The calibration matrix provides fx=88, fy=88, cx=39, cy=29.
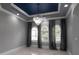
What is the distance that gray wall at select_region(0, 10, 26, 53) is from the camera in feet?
14.7

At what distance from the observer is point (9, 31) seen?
5.09 meters

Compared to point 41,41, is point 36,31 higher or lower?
higher

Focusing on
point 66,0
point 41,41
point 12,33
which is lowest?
point 41,41

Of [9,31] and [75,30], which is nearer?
[75,30]

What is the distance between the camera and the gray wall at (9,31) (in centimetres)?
448

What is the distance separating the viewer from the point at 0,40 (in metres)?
4.29

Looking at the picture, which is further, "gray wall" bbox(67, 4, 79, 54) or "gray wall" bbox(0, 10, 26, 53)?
"gray wall" bbox(0, 10, 26, 53)

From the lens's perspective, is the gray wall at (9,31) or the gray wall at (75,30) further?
the gray wall at (9,31)

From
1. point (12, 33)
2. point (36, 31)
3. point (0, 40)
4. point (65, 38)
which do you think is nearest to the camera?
point (0, 40)

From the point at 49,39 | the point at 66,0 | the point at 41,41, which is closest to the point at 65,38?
the point at 49,39

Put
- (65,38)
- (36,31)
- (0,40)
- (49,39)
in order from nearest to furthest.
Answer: (0,40)
(65,38)
(49,39)
(36,31)

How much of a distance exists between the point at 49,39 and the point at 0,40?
11.6 feet
